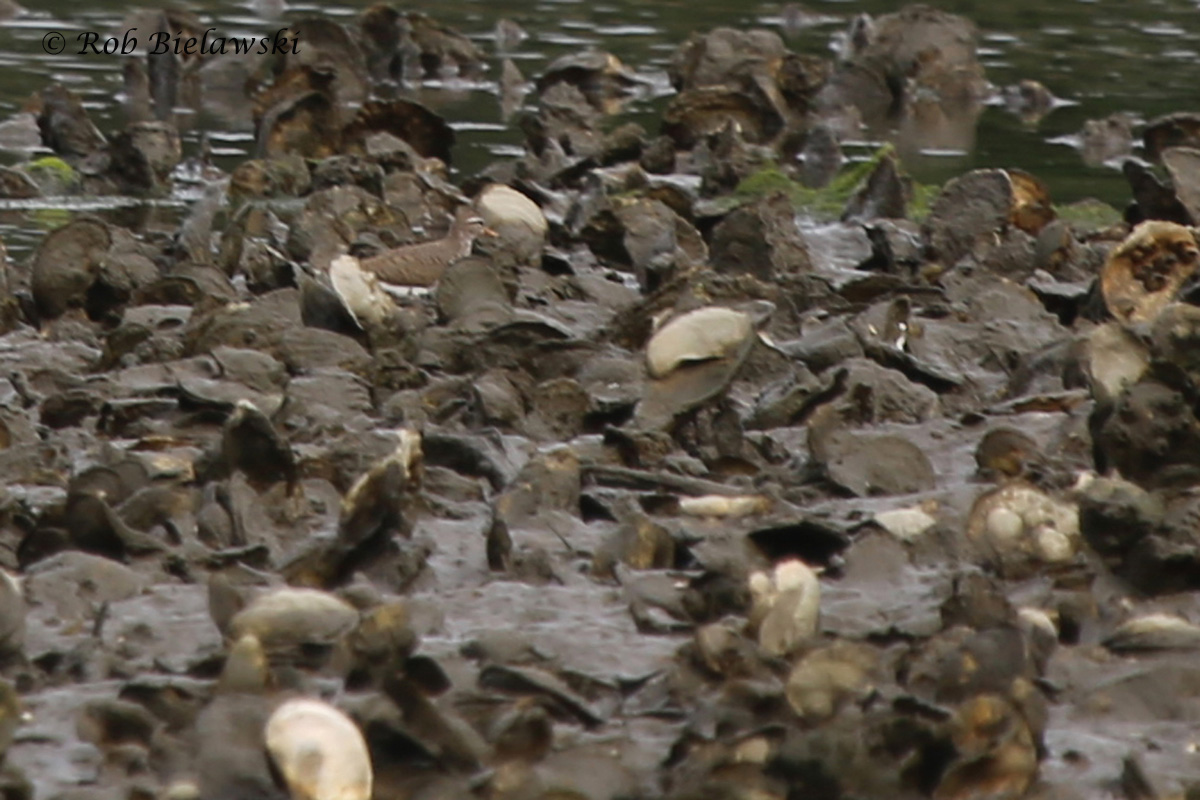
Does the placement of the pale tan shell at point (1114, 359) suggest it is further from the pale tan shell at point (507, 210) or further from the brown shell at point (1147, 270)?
the pale tan shell at point (507, 210)

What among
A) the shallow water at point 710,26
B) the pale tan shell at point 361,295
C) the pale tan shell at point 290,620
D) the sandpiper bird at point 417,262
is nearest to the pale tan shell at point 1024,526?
the pale tan shell at point 290,620

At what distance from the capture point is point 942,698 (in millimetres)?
4004

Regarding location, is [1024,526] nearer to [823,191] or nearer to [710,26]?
[823,191]

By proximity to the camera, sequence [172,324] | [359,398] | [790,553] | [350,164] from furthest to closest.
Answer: [350,164] → [172,324] → [359,398] → [790,553]

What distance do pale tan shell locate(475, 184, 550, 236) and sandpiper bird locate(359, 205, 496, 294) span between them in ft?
0.77

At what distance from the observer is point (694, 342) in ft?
19.9

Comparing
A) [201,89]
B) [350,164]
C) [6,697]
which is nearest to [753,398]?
[6,697]

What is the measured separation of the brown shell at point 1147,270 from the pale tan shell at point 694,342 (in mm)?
2021

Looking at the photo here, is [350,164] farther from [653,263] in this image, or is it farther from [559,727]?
[559,727]

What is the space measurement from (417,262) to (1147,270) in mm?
3004

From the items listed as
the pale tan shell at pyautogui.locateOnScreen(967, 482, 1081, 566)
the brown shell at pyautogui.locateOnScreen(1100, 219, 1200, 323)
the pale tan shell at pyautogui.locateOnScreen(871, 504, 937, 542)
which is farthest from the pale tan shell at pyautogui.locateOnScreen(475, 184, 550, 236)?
the pale tan shell at pyautogui.locateOnScreen(967, 482, 1081, 566)

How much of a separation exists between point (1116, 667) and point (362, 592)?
162cm

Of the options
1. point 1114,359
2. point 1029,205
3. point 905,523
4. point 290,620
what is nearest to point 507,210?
point 1029,205

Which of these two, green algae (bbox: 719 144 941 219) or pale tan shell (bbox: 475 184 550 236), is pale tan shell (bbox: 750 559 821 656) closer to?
pale tan shell (bbox: 475 184 550 236)
